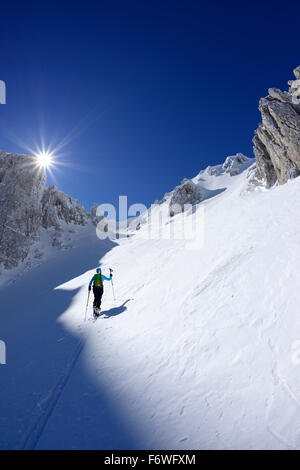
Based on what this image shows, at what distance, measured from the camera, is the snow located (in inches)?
141

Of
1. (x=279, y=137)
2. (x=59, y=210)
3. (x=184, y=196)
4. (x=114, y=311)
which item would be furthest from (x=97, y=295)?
(x=184, y=196)

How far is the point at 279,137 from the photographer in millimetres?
26781

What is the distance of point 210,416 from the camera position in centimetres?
369

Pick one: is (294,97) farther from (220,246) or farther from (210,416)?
(210,416)

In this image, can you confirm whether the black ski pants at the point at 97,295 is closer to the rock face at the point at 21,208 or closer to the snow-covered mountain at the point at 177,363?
the snow-covered mountain at the point at 177,363

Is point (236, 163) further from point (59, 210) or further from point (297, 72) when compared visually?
point (59, 210)

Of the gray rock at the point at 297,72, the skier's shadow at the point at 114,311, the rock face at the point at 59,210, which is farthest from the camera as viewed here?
Result: the rock face at the point at 59,210

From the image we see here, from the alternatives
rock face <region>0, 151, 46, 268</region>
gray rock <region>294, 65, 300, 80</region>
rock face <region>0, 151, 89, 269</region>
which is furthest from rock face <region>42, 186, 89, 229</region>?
gray rock <region>294, 65, 300, 80</region>

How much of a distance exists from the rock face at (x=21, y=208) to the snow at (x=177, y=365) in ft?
76.4

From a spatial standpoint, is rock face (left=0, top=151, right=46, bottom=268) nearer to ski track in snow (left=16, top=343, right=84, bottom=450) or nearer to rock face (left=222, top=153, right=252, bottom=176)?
ski track in snow (left=16, top=343, right=84, bottom=450)

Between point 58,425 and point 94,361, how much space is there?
219cm

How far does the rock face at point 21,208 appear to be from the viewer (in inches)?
1197

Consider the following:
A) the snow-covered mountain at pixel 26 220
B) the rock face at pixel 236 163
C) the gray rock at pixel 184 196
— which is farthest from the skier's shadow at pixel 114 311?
the rock face at pixel 236 163
